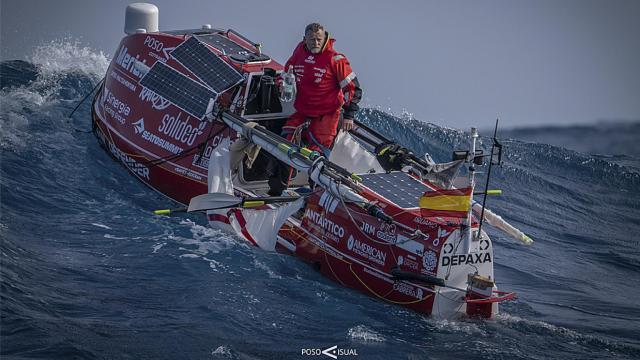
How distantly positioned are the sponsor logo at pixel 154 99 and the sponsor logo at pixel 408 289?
4.32m

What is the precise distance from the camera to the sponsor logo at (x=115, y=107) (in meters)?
12.6

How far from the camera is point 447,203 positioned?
9031mm

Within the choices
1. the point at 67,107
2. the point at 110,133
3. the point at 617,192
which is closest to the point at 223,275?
the point at 110,133

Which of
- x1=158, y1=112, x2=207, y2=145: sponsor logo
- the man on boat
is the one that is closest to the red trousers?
the man on boat

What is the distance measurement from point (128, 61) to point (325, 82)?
129 inches

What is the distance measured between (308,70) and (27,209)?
12.3 ft

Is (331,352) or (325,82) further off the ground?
(325,82)

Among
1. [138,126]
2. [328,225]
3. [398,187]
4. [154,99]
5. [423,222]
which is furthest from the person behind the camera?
[138,126]

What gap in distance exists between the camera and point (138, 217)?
11570 mm

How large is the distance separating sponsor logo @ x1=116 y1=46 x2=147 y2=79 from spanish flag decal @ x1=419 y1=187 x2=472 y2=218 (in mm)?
5135

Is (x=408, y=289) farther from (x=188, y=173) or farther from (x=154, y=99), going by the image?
(x=154, y=99)

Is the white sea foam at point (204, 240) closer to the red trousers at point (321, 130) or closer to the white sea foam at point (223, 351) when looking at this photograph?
the red trousers at point (321, 130)

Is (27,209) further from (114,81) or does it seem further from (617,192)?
(617,192)

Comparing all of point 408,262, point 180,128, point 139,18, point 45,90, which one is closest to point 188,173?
point 180,128
